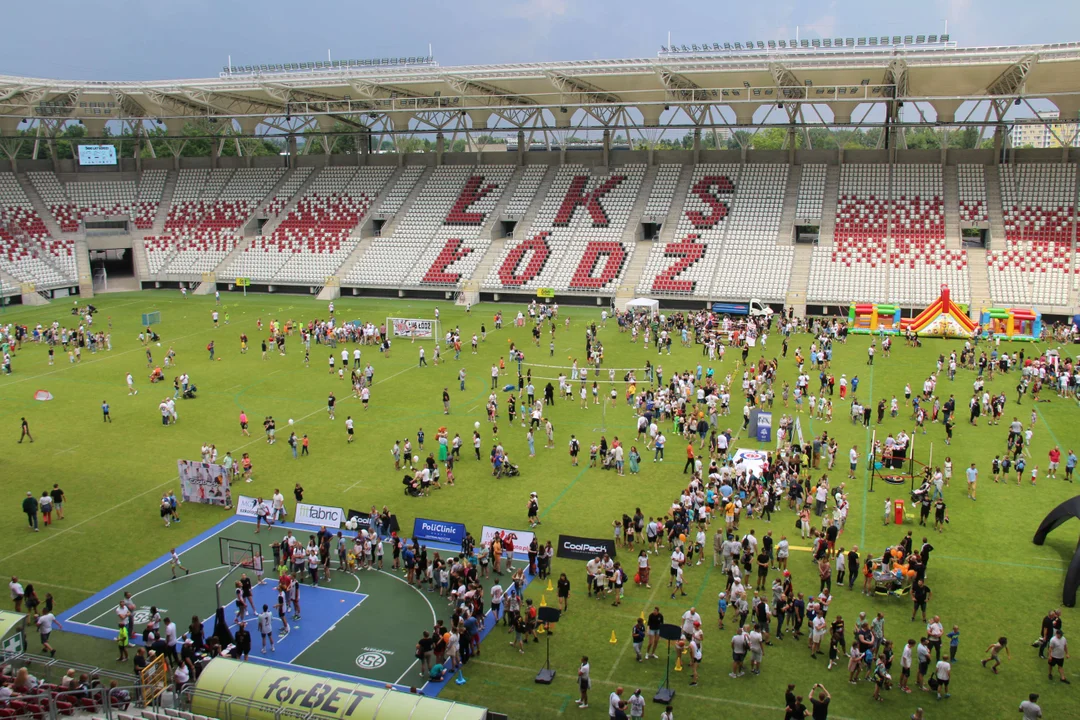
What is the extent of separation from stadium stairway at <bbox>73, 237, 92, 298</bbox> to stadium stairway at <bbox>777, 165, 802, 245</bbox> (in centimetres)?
5170

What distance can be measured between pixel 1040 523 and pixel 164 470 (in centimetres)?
2730

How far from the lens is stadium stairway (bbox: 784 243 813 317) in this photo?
56.8 metres

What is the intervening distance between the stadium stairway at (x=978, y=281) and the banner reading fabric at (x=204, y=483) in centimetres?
4324

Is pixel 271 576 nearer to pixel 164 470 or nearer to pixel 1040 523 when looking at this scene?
pixel 164 470

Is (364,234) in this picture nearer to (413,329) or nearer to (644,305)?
(413,329)

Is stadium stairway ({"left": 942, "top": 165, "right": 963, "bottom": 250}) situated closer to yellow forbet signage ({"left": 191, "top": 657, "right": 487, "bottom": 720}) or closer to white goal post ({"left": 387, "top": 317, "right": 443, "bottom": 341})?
white goal post ({"left": 387, "top": 317, "right": 443, "bottom": 341})

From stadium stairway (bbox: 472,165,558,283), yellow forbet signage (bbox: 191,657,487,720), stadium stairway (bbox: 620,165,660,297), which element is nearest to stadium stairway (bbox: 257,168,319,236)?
stadium stairway (bbox: 472,165,558,283)

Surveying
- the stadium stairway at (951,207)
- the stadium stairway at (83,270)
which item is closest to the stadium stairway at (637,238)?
the stadium stairway at (951,207)

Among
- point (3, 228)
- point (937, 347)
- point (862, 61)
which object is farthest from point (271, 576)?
point (3, 228)

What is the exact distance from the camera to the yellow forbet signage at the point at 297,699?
48.5 feet

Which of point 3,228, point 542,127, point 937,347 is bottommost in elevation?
point 937,347

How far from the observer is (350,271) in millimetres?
68438

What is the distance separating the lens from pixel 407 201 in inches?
2923

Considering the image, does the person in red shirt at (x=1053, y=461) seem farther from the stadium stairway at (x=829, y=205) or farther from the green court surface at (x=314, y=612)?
the stadium stairway at (x=829, y=205)
